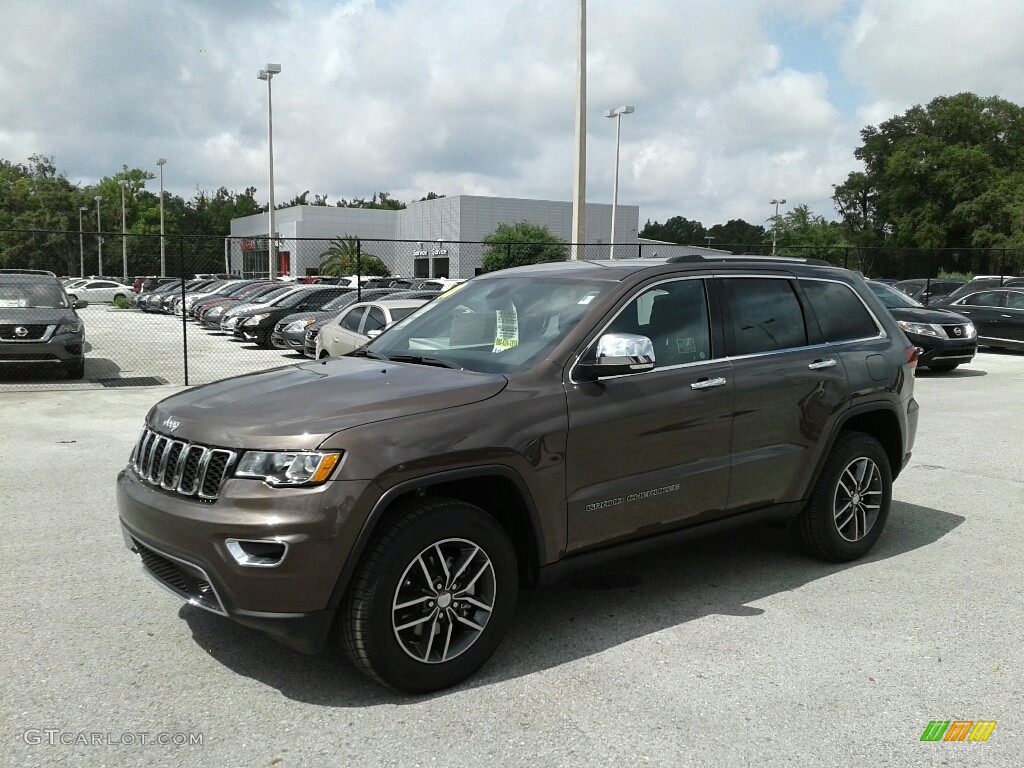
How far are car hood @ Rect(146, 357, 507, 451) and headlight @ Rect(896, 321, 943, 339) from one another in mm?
13938

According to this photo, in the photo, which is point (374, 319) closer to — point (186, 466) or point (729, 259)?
point (729, 259)

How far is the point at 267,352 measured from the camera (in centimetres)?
2102

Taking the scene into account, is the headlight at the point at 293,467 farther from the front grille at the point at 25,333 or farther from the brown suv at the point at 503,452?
the front grille at the point at 25,333

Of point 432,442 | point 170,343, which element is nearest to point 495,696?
point 432,442

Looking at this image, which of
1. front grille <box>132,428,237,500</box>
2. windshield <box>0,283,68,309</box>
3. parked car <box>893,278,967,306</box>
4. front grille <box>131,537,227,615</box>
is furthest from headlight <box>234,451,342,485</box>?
parked car <box>893,278,967,306</box>

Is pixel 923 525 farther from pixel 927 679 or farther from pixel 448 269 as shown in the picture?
pixel 448 269

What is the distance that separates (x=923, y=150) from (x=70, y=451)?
6924 centimetres

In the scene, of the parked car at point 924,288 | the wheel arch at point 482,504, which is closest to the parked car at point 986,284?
the parked car at point 924,288

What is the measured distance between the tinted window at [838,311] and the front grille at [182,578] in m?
3.72

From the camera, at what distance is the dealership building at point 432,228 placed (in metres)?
56.2

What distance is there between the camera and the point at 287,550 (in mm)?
3359

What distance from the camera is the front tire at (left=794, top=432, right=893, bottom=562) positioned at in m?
5.21

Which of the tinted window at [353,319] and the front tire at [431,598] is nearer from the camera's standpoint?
the front tire at [431,598]

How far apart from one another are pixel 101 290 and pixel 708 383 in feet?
178
